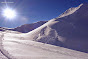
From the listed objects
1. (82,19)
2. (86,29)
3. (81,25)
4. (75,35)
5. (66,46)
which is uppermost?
(82,19)

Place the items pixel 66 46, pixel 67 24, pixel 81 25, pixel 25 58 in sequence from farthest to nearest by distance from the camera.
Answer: pixel 67 24
pixel 81 25
pixel 66 46
pixel 25 58

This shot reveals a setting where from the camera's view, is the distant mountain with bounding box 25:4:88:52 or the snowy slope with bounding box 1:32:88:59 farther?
the distant mountain with bounding box 25:4:88:52

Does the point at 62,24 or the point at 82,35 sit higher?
the point at 62,24

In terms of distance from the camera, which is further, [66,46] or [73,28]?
[73,28]

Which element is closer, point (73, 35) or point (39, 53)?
point (39, 53)

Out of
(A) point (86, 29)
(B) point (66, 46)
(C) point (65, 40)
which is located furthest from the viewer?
(A) point (86, 29)

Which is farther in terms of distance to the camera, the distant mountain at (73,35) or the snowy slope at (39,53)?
the distant mountain at (73,35)

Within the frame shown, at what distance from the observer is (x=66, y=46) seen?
266 inches

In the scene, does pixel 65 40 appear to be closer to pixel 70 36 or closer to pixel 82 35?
pixel 70 36

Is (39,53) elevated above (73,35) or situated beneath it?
situated beneath

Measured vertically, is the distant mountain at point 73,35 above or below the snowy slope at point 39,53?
above

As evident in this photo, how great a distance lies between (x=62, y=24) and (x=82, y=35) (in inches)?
102

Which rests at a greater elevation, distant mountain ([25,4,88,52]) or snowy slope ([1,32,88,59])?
distant mountain ([25,4,88,52])

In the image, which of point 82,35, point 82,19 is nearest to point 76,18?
point 82,19
